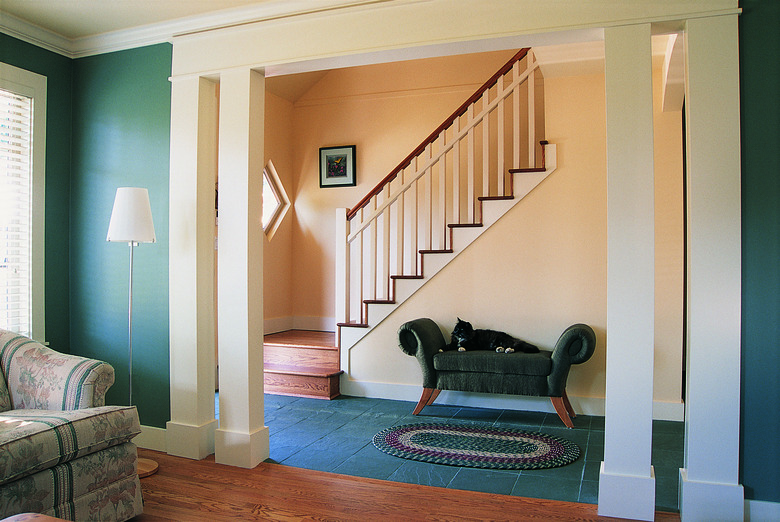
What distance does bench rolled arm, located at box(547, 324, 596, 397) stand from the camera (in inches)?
154

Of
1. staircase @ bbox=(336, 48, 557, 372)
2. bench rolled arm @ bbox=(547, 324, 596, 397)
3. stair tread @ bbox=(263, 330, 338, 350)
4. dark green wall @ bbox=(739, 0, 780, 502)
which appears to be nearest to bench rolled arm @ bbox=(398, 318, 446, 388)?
staircase @ bbox=(336, 48, 557, 372)

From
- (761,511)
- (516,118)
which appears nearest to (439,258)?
(516,118)

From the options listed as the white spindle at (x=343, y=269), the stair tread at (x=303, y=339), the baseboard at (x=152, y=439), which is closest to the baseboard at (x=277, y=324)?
the stair tread at (x=303, y=339)

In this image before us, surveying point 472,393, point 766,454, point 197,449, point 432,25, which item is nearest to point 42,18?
point 432,25

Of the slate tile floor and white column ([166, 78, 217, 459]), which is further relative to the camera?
white column ([166, 78, 217, 459])

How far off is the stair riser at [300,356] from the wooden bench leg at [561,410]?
77.4 inches

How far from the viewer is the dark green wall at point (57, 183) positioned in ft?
12.3

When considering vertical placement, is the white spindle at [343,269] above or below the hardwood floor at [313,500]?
above

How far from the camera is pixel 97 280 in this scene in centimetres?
380

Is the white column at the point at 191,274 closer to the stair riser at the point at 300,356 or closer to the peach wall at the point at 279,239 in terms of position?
the stair riser at the point at 300,356

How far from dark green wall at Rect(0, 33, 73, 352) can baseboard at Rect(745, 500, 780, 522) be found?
160 inches

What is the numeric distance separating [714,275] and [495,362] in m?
1.93

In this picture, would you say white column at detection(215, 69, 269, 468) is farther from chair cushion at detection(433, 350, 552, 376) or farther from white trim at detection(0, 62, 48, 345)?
chair cushion at detection(433, 350, 552, 376)

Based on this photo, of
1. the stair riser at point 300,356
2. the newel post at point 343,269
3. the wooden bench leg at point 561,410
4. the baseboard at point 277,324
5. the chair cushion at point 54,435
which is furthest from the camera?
the baseboard at point 277,324
